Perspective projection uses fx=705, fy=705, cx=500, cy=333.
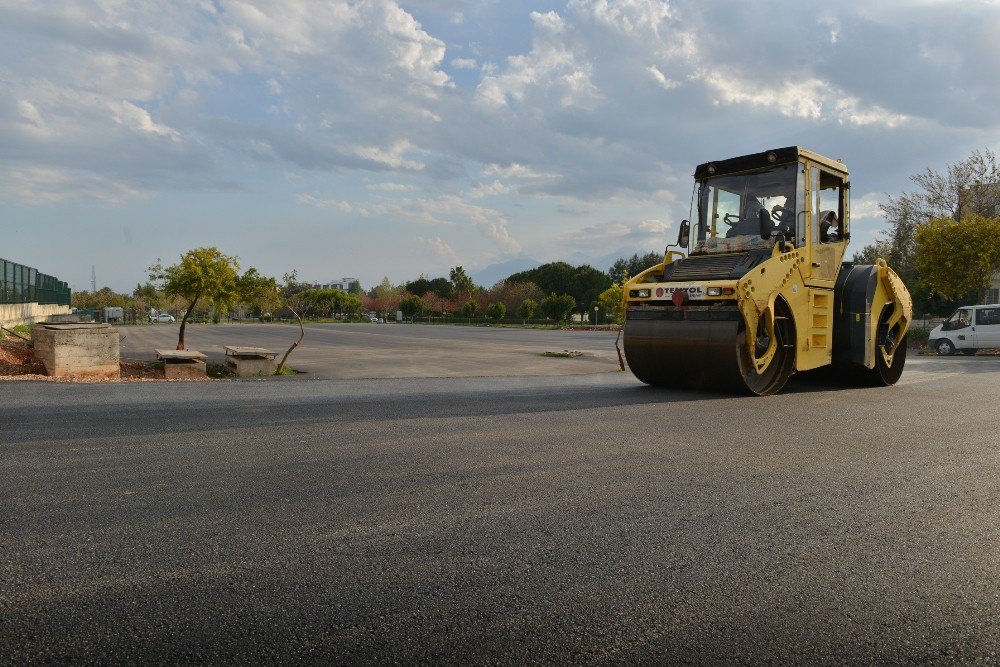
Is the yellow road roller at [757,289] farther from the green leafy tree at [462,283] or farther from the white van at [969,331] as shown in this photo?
the green leafy tree at [462,283]

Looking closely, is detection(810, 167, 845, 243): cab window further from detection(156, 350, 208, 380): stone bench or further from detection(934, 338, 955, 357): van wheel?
detection(934, 338, 955, 357): van wheel

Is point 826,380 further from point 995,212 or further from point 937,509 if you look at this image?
point 995,212

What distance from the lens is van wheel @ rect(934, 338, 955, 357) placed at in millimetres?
24766

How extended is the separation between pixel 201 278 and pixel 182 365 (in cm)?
724

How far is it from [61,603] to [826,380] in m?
12.3

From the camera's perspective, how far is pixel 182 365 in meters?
16.2

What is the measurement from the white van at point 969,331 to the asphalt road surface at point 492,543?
20.7 meters

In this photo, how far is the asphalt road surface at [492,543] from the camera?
8.04 ft

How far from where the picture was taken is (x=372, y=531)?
11.6ft

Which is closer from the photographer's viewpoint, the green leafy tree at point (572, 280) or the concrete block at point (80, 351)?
the concrete block at point (80, 351)

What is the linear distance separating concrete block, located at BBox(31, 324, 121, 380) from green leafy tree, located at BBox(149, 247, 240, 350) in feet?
28.1

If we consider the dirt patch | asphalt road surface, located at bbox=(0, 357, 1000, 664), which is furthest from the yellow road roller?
the dirt patch

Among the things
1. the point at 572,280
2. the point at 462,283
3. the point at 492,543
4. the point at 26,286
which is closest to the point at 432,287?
the point at 462,283

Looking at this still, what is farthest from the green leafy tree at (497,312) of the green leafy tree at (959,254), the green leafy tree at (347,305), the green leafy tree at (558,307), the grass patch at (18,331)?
the grass patch at (18,331)
